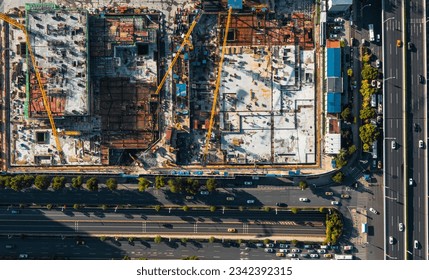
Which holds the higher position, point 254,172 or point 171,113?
point 171,113

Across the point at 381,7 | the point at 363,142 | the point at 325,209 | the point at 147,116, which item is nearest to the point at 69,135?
the point at 147,116

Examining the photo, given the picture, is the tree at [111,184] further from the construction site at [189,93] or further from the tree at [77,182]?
the tree at [77,182]

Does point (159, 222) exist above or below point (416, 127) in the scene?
below

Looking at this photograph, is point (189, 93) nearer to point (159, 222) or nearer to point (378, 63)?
point (159, 222)

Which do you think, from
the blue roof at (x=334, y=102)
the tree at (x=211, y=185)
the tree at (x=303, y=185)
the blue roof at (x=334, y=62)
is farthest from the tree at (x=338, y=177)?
the tree at (x=211, y=185)

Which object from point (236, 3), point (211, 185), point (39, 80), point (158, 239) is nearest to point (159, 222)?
point (158, 239)

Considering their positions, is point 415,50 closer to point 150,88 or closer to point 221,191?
point 221,191

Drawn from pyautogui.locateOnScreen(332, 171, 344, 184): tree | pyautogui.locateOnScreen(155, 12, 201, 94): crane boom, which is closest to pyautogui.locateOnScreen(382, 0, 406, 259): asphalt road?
pyautogui.locateOnScreen(332, 171, 344, 184): tree
